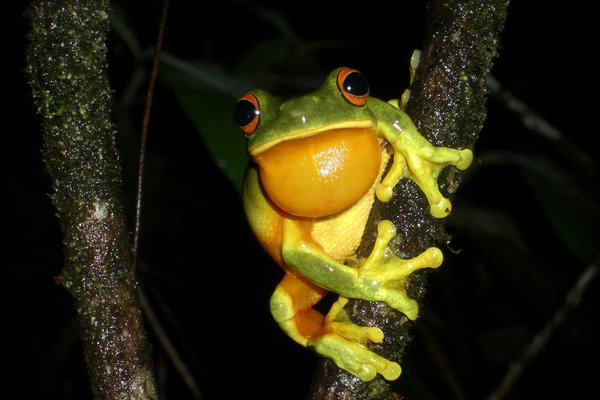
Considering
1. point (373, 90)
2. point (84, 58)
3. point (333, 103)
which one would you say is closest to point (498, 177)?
point (373, 90)

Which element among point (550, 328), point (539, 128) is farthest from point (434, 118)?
point (539, 128)

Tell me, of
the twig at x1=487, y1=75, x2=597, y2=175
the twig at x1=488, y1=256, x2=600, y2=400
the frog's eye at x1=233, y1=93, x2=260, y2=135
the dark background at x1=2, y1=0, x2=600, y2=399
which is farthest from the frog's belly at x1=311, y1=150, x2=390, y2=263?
the twig at x1=487, y1=75, x2=597, y2=175

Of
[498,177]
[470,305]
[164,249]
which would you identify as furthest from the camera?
[498,177]

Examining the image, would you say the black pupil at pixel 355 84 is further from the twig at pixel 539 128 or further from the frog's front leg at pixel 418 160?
the twig at pixel 539 128

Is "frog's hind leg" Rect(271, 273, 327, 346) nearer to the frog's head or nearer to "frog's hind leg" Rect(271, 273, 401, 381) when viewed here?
"frog's hind leg" Rect(271, 273, 401, 381)

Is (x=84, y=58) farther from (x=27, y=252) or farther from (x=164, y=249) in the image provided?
(x=27, y=252)

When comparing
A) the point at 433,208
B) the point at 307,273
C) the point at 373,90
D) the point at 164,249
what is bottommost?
the point at 164,249

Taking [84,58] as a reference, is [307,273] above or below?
below
